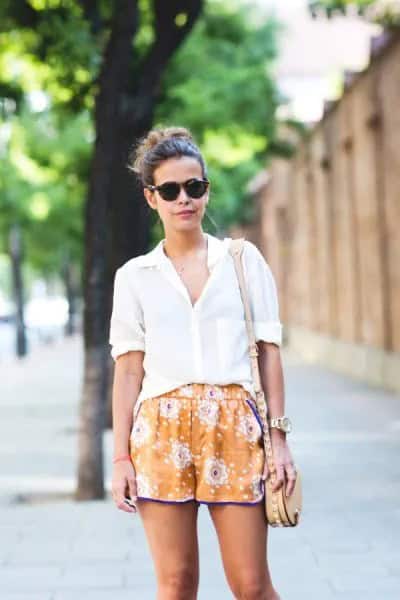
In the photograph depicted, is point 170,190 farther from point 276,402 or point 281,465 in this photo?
point 281,465

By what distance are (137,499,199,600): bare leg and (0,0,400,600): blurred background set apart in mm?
1051

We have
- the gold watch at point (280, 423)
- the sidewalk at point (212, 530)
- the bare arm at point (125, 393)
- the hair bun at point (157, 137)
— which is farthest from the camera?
the sidewalk at point (212, 530)

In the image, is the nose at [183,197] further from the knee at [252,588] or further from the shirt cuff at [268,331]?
the knee at [252,588]

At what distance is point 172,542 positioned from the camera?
13.4 ft

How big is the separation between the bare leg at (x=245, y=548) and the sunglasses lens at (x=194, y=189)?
3.08 feet

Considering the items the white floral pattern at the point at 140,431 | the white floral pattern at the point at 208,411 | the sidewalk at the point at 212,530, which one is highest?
the white floral pattern at the point at 208,411

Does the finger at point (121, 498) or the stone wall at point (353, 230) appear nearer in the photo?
the finger at point (121, 498)

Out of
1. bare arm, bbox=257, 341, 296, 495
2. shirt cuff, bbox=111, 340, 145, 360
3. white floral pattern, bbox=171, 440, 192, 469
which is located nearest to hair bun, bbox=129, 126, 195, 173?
shirt cuff, bbox=111, 340, 145, 360

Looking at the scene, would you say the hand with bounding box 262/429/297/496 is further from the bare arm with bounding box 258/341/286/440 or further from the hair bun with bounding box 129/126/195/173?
the hair bun with bounding box 129/126/195/173

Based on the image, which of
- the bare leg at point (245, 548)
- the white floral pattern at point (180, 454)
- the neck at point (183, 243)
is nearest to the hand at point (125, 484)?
the white floral pattern at point (180, 454)

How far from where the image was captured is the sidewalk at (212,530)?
7219 mm

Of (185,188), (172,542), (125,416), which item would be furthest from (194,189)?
(172,542)

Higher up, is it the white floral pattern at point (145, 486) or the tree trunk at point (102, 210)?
the tree trunk at point (102, 210)

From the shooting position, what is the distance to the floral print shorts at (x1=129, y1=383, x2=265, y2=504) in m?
4.08
